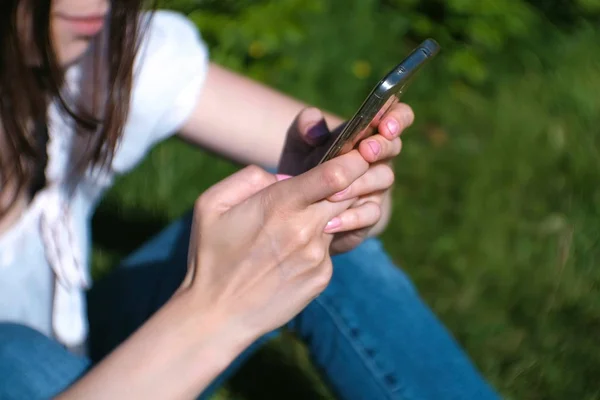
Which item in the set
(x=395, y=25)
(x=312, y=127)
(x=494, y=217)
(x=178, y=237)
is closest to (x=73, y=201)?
(x=178, y=237)

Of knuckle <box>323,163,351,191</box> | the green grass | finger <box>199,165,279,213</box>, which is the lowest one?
the green grass

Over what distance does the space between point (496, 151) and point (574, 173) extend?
8.5 inches

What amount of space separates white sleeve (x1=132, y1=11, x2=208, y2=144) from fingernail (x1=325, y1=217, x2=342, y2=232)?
0.41 metres

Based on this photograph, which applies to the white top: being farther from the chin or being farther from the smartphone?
the smartphone

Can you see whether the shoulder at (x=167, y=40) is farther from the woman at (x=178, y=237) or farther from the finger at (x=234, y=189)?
the finger at (x=234, y=189)

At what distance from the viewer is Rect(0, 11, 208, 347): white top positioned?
3.94 ft

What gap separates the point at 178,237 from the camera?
4.30 feet

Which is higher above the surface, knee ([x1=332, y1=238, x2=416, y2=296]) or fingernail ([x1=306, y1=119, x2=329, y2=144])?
fingernail ([x1=306, y1=119, x2=329, y2=144])

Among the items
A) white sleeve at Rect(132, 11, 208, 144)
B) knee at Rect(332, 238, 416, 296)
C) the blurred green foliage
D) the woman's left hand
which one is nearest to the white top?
white sleeve at Rect(132, 11, 208, 144)

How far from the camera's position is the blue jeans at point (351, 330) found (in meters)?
1.18

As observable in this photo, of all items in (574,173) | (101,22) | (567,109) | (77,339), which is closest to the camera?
(101,22)

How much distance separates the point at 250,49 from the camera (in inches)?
89.9

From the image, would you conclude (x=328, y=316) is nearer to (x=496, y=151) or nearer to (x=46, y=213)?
(x=46, y=213)

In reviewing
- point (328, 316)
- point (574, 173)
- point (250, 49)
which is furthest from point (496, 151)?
point (328, 316)
